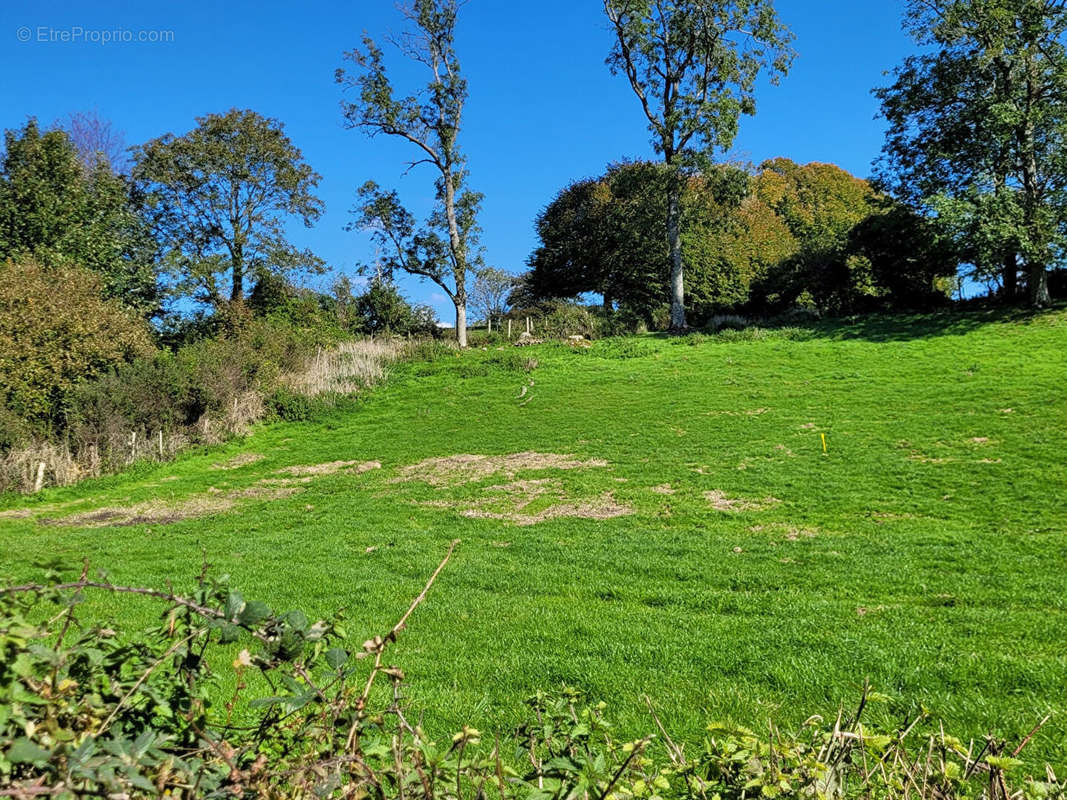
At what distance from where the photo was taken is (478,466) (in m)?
14.2

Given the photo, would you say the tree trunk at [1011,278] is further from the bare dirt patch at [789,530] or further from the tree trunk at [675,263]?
the bare dirt patch at [789,530]

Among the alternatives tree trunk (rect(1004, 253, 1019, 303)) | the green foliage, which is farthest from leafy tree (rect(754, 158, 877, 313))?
the green foliage

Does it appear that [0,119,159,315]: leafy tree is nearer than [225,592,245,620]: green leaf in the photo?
No

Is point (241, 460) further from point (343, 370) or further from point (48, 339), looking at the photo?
point (343, 370)

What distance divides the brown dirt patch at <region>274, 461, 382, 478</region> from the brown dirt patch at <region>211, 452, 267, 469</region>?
1621 millimetres

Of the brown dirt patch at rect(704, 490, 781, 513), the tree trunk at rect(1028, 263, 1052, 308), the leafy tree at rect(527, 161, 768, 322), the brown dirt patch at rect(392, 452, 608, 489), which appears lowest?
the brown dirt patch at rect(704, 490, 781, 513)

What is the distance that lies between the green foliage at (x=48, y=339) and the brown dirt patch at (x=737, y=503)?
17.8 meters

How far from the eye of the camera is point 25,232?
23.0 m

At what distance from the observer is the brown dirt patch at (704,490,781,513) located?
9.73 m

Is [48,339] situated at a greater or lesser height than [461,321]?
lesser

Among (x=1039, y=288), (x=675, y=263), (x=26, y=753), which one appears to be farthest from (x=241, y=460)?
(x=1039, y=288)

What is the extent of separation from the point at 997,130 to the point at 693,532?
2149 centimetres

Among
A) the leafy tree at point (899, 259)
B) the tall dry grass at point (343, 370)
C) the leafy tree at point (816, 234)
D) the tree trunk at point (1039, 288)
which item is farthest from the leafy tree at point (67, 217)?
the tree trunk at point (1039, 288)

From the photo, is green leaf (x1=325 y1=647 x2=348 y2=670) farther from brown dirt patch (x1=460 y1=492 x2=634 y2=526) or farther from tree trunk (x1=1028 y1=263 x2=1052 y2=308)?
tree trunk (x1=1028 y1=263 x2=1052 y2=308)
